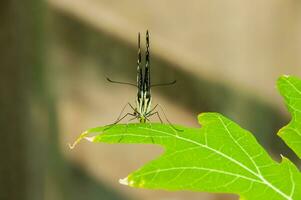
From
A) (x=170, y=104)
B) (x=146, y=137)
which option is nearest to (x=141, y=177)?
(x=146, y=137)

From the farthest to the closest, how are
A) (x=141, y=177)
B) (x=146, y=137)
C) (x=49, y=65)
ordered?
1. (x=49, y=65)
2. (x=146, y=137)
3. (x=141, y=177)

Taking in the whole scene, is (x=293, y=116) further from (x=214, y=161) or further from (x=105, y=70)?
(x=105, y=70)

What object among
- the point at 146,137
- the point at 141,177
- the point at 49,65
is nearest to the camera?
the point at 141,177

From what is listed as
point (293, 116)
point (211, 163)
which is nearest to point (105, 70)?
point (293, 116)

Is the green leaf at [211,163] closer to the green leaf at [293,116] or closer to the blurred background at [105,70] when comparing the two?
the green leaf at [293,116]

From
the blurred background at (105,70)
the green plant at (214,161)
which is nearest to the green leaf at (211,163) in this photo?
the green plant at (214,161)

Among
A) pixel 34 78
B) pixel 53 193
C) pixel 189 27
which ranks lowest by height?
pixel 53 193

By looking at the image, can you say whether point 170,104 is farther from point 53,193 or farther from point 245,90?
point 53,193
